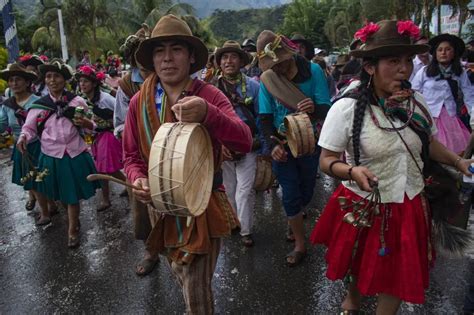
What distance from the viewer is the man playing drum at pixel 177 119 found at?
8.02ft

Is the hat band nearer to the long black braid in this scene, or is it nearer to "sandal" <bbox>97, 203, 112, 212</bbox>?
the long black braid

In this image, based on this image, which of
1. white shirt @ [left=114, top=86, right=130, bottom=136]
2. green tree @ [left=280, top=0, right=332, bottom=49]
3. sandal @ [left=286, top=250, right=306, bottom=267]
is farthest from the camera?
green tree @ [left=280, top=0, right=332, bottom=49]

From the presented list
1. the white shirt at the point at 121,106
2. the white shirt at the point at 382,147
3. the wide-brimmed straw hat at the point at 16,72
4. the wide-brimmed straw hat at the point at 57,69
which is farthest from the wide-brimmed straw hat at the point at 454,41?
the wide-brimmed straw hat at the point at 16,72

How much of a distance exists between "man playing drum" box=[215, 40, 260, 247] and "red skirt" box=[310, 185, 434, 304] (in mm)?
1930

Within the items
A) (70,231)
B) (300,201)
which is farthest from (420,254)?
(70,231)

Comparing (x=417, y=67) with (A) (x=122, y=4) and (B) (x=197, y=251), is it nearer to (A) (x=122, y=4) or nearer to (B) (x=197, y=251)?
(B) (x=197, y=251)

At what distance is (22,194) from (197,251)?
5.66 m

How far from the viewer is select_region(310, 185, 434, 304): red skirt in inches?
91.7

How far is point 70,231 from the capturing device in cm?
484

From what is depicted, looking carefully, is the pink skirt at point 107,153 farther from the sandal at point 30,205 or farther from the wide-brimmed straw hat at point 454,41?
the wide-brimmed straw hat at point 454,41

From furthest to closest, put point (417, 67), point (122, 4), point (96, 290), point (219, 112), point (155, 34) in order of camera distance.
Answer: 1. point (122, 4)
2. point (417, 67)
3. point (96, 290)
4. point (155, 34)
5. point (219, 112)

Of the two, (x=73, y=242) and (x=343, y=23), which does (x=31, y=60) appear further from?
(x=343, y=23)

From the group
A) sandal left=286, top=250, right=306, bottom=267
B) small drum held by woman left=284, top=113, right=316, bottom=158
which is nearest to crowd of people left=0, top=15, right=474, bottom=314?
small drum held by woman left=284, top=113, right=316, bottom=158

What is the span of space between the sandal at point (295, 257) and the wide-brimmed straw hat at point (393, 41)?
2287 millimetres
